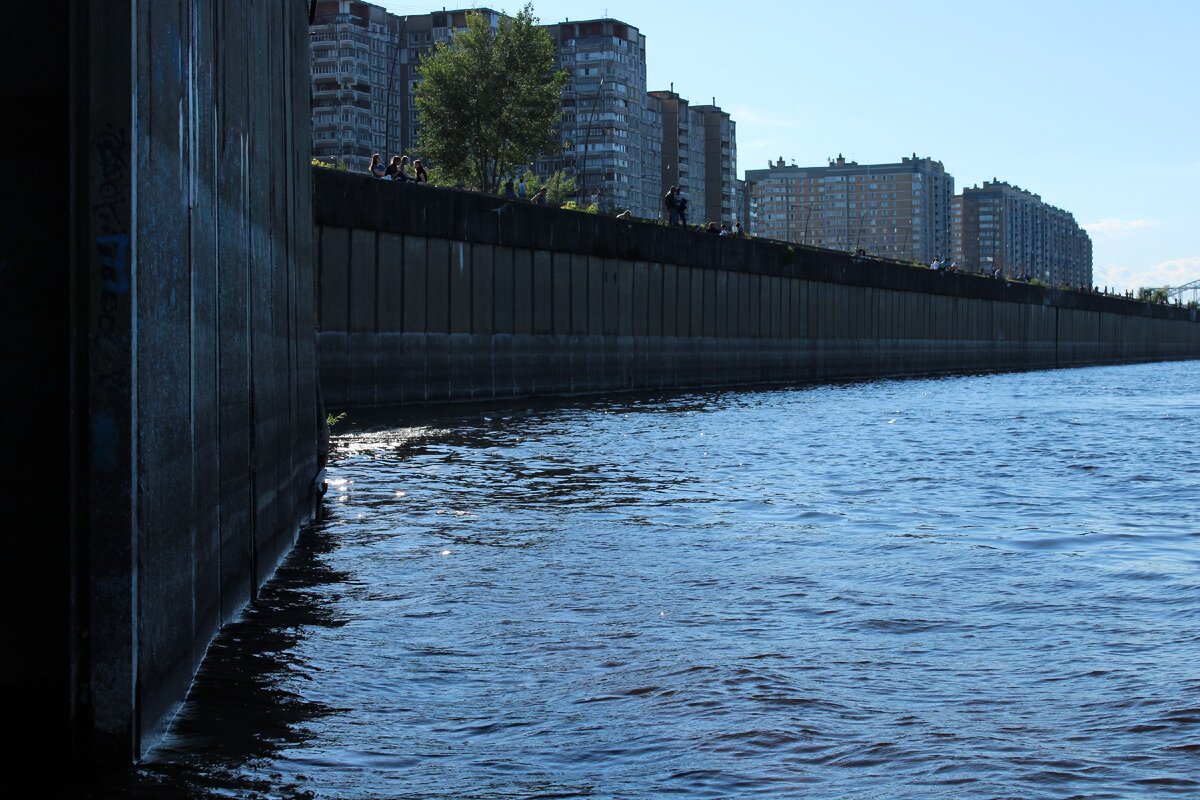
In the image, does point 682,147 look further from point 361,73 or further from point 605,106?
point 361,73

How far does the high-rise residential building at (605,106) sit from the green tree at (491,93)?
7619cm

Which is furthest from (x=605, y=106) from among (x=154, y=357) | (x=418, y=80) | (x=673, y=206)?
(x=154, y=357)

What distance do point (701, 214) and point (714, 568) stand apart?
190 m

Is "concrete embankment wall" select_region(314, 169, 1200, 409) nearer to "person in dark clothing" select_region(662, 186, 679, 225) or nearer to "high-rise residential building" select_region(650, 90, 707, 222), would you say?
"person in dark clothing" select_region(662, 186, 679, 225)

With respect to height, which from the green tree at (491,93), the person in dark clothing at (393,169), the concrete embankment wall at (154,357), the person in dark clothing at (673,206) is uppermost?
the green tree at (491,93)

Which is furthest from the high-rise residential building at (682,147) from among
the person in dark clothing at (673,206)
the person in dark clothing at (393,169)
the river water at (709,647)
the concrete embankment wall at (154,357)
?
the concrete embankment wall at (154,357)

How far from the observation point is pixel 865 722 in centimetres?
632

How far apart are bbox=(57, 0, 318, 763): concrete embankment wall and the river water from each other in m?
0.42

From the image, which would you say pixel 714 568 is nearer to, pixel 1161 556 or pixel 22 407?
pixel 1161 556

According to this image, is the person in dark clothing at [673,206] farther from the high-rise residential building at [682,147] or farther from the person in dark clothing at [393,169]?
the high-rise residential building at [682,147]

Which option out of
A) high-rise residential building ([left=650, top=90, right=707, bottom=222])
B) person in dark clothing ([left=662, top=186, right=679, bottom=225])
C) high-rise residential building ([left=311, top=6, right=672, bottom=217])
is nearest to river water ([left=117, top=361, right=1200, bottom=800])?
person in dark clothing ([left=662, top=186, right=679, bottom=225])

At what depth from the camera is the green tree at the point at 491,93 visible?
78562 mm

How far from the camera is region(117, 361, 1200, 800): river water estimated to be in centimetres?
565

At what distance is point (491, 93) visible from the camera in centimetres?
7850
